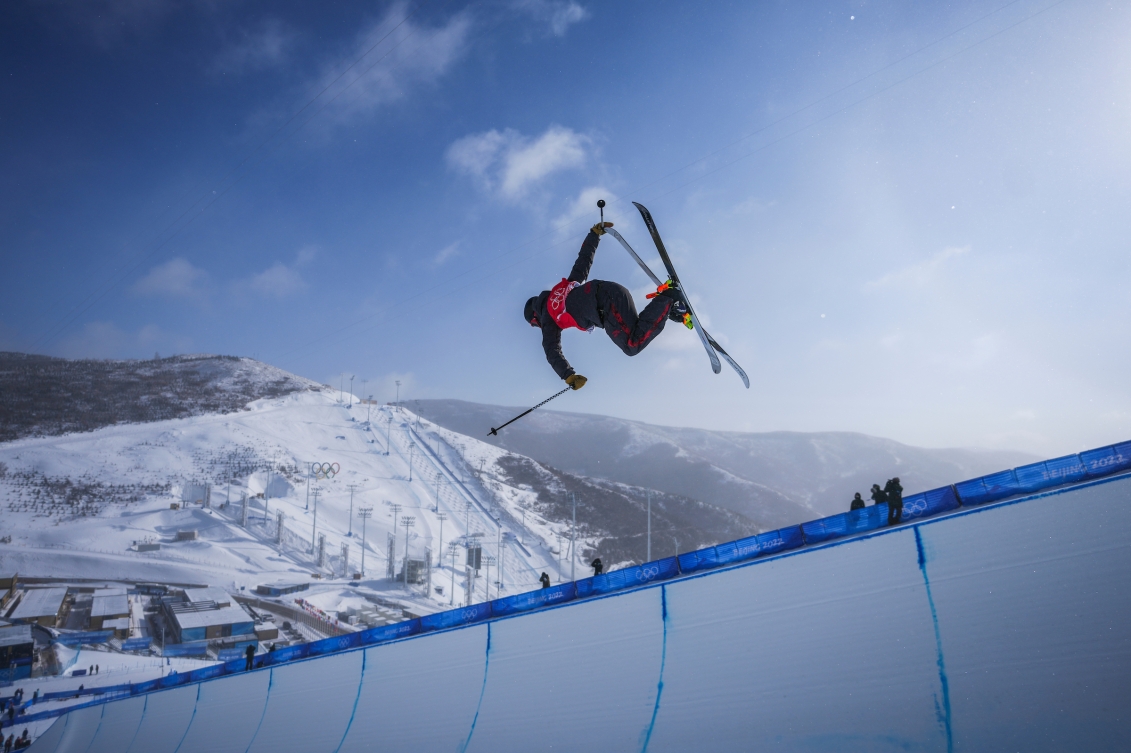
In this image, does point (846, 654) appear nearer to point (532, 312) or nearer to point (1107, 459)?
point (532, 312)

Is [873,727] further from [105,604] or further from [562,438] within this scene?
[562,438]

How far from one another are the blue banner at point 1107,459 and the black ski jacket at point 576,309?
693 centimetres

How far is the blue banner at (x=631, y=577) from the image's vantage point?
10477 millimetres

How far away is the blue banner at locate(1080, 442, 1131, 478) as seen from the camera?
6.82m

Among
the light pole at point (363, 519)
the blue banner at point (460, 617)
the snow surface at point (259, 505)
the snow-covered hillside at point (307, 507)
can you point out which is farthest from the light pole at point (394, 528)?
the blue banner at point (460, 617)

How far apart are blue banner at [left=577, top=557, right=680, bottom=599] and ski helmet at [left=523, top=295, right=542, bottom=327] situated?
6325 millimetres

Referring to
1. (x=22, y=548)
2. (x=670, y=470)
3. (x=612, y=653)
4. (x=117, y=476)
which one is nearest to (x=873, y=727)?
(x=612, y=653)

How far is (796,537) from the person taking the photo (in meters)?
10.3

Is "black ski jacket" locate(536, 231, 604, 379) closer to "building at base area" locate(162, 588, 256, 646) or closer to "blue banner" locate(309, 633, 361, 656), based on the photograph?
"blue banner" locate(309, 633, 361, 656)

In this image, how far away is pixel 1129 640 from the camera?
3.58 meters

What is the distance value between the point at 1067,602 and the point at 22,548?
71.6m

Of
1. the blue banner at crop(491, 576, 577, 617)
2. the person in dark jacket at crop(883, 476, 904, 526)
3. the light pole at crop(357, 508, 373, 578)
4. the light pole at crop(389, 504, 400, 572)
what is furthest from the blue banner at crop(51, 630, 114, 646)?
the person in dark jacket at crop(883, 476, 904, 526)

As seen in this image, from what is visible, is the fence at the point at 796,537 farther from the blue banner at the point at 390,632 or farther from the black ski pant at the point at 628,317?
the black ski pant at the point at 628,317

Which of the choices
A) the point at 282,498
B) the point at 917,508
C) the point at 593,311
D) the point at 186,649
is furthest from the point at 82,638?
the point at 917,508
